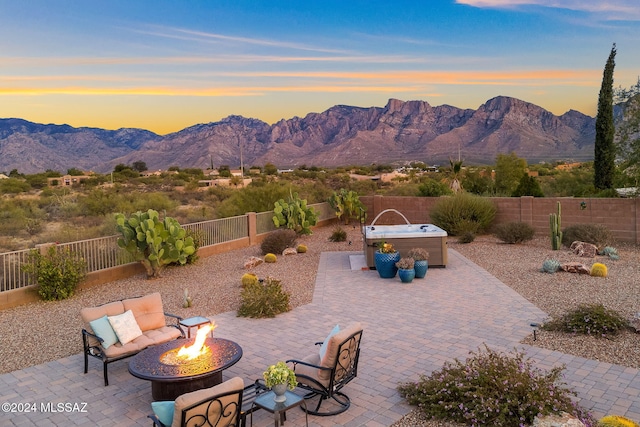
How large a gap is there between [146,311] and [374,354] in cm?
366

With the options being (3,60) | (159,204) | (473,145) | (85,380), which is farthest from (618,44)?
(473,145)

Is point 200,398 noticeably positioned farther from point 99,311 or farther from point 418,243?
point 418,243

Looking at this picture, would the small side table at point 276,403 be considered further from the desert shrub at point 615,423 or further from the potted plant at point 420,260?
the potted plant at point 420,260

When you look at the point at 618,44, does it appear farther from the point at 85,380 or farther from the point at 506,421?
the point at 85,380

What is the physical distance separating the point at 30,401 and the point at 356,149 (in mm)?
76847

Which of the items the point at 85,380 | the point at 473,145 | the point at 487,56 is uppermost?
the point at 487,56

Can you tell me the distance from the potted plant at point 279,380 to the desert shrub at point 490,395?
5.50 feet

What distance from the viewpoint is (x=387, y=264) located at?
1353 cm

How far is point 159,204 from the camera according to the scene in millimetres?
27859

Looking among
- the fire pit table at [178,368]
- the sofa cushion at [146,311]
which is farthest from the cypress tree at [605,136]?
the fire pit table at [178,368]

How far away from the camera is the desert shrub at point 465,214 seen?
798 inches

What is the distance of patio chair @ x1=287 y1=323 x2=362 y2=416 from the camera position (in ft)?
19.5

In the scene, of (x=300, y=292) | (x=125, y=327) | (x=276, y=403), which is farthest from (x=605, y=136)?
(x=276, y=403)

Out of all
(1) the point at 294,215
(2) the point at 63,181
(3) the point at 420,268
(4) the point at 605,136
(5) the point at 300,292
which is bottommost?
(5) the point at 300,292
